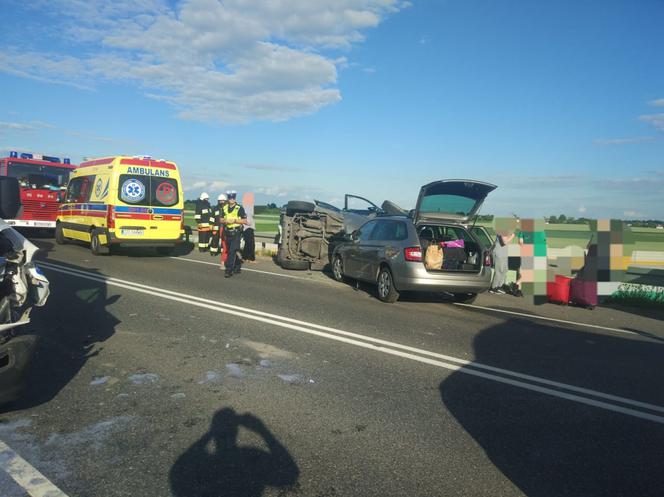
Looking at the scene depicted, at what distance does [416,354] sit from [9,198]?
4.30m

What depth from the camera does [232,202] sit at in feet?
41.2

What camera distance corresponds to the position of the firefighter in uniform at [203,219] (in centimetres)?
1664

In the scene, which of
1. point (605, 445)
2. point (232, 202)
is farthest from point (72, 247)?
point (605, 445)

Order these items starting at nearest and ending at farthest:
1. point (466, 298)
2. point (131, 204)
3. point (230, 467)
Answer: point (230, 467) → point (466, 298) → point (131, 204)

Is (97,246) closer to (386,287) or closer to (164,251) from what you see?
(164,251)

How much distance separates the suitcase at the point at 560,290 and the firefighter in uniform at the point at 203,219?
34.1 ft

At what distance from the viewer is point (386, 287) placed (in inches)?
373

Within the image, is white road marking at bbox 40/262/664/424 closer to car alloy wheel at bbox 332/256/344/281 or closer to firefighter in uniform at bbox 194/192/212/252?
car alloy wheel at bbox 332/256/344/281

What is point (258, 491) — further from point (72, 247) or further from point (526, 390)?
point (72, 247)

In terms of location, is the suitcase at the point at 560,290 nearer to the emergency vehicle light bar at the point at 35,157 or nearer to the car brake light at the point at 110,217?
the car brake light at the point at 110,217

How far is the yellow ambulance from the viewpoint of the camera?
44.1ft

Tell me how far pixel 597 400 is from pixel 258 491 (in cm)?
325

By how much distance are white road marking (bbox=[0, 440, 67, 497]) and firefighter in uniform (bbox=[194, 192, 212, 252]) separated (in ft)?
44.3

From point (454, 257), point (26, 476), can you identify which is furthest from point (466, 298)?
point (26, 476)
